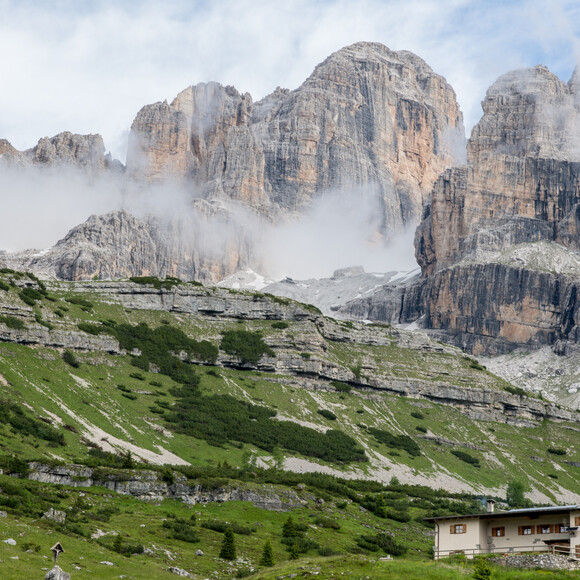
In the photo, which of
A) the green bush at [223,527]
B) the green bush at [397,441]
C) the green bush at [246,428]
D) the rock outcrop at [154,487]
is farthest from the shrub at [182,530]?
the green bush at [397,441]

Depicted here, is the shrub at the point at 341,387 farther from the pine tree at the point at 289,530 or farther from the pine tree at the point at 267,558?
the pine tree at the point at 267,558

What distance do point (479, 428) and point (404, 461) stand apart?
38.5 meters

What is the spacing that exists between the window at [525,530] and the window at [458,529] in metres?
4.27

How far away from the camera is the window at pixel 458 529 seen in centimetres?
6444

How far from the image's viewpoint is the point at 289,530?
87000 millimetres

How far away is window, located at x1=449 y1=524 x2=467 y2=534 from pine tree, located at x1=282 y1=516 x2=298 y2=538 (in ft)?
83.8

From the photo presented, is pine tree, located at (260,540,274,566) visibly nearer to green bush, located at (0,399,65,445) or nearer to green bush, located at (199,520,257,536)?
green bush, located at (199,520,257,536)

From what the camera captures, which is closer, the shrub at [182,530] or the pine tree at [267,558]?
the pine tree at [267,558]

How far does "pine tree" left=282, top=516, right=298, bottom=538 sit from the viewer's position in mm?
86625

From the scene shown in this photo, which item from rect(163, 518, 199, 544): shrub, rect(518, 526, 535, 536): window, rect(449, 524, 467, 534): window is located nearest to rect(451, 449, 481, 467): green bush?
rect(163, 518, 199, 544): shrub

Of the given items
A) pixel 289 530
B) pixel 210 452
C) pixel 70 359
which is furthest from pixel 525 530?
pixel 70 359

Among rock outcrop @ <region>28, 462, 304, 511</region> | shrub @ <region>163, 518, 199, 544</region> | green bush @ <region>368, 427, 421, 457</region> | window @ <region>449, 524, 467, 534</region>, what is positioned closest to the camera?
window @ <region>449, 524, 467, 534</region>

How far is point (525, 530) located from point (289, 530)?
104ft

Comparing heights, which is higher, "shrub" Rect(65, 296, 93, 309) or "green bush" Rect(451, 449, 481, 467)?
"shrub" Rect(65, 296, 93, 309)
